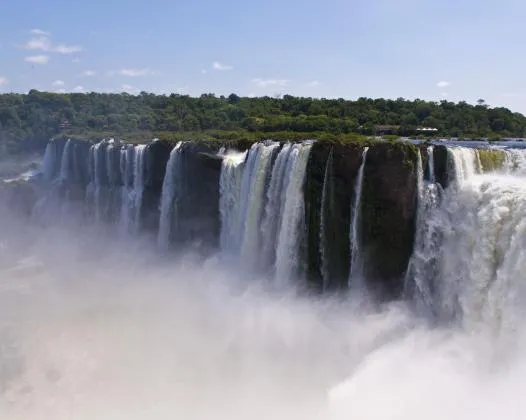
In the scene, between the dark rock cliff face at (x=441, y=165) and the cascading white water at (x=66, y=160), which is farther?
the cascading white water at (x=66, y=160)

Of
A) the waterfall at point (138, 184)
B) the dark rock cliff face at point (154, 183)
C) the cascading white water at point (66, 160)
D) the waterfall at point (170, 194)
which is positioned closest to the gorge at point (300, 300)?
the waterfall at point (170, 194)

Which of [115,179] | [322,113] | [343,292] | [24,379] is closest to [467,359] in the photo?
[343,292]

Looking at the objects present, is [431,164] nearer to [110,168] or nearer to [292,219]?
[292,219]

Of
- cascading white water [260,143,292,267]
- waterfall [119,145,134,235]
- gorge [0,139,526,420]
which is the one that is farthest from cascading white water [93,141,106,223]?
cascading white water [260,143,292,267]

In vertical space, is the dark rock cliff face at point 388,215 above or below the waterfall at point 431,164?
below

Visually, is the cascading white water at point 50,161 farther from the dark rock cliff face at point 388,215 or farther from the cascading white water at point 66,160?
the dark rock cliff face at point 388,215

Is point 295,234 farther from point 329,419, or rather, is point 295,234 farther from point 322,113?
point 322,113
